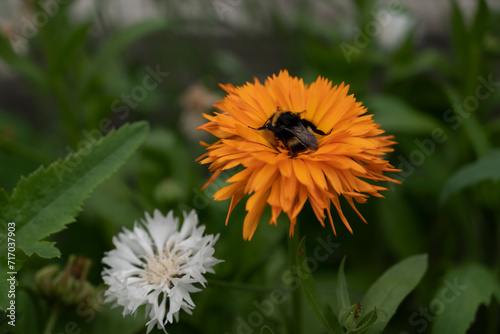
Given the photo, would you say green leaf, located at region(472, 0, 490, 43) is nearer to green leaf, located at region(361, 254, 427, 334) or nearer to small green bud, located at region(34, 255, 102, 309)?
green leaf, located at region(361, 254, 427, 334)

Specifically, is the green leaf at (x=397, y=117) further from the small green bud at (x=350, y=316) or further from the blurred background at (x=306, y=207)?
the small green bud at (x=350, y=316)

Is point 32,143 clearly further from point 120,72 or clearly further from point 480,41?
point 480,41

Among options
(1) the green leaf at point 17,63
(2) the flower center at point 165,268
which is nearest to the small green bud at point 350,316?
(2) the flower center at point 165,268

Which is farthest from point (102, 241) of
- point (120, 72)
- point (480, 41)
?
point (480, 41)

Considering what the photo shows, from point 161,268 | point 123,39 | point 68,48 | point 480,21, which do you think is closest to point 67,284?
point 161,268

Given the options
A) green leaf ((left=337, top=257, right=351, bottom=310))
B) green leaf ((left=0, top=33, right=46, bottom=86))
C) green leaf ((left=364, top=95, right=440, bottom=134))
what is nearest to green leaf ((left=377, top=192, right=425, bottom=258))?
green leaf ((left=364, top=95, right=440, bottom=134))

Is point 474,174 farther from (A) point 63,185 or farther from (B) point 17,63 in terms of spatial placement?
(B) point 17,63

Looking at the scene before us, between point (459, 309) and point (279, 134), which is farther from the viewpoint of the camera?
point (459, 309)
